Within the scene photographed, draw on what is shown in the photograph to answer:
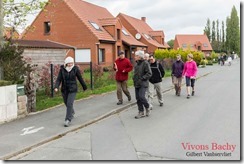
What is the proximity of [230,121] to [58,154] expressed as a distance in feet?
15.2

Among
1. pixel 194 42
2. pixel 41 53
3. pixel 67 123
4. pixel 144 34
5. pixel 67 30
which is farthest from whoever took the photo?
pixel 194 42

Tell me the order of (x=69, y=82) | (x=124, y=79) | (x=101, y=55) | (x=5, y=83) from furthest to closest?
(x=101, y=55)
(x=124, y=79)
(x=5, y=83)
(x=69, y=82)

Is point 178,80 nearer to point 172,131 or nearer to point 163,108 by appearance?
point 163,108

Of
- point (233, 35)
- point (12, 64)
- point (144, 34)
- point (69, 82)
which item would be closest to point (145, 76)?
point (69, 82)

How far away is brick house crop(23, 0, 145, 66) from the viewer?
3225 cm

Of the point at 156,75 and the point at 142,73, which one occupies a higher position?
the point at 142,73

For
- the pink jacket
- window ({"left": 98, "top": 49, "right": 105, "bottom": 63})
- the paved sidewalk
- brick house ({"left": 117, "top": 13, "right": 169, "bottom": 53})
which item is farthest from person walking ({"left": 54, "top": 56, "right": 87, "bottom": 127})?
brick house ({"left": 117, "top": 13, "right": 169, "bottom": 53})

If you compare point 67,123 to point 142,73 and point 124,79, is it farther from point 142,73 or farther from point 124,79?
point 124,79

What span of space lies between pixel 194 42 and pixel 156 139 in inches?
3137

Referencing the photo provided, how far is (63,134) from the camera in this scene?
7164mm

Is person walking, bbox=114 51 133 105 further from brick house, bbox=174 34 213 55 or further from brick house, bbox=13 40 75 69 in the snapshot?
brick house, bbox=174 34 213 55

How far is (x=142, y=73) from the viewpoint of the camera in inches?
346

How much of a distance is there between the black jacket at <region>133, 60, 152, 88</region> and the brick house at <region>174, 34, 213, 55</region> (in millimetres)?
74395

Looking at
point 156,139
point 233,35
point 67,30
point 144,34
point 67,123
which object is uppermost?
point 233,35
